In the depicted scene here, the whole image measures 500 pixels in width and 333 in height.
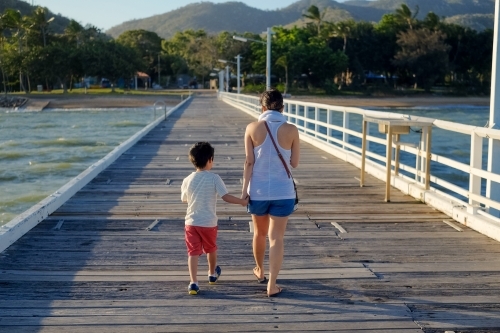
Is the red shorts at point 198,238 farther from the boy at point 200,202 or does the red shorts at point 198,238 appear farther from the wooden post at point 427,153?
the wooden post at point 427,153

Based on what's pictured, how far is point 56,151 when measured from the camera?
29.5 m

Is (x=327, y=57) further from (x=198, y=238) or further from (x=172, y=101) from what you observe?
(x=198, y=238)

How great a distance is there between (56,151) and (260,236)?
25.9 meters

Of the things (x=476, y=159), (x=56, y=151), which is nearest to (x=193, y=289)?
(x=476, y=159)

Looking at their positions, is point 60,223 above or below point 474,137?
below

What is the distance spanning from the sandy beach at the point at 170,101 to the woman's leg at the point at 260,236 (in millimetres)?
63601

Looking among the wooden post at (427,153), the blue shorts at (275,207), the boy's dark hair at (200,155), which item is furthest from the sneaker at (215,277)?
the wooden post at (427,153)

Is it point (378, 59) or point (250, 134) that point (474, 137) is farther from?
point (378, 59)

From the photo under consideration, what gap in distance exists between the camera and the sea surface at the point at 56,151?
18641 millimetres

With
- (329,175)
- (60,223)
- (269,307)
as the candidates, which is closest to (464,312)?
(269,307)

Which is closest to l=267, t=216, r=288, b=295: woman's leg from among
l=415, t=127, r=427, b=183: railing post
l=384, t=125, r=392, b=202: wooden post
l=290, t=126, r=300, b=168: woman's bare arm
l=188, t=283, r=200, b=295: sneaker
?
l=290, t=126, r=300, b=168: woman's bare arm

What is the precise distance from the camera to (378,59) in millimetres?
86375

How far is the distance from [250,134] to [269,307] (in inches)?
45.5

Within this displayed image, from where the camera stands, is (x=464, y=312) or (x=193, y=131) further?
(x=193, y=131)
